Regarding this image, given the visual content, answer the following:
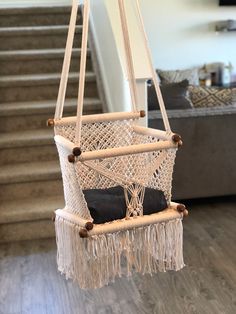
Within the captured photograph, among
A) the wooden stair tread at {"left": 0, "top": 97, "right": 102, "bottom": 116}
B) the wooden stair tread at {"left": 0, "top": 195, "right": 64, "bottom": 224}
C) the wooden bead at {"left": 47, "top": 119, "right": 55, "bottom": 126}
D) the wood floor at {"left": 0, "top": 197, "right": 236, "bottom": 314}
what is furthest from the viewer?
the wooden stair tread at {"left": 0, "top": 97, "right": 102, "bottom": 116}

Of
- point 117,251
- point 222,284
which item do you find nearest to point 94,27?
point 222,284

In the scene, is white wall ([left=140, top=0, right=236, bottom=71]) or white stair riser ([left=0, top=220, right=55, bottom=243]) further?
white wall ([left=140, top=0, right=236, bottom=71])

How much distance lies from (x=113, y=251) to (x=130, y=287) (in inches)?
38.8

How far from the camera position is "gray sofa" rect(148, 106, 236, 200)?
3.57 metres

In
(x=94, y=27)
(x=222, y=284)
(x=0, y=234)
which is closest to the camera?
(x=222, y=284)

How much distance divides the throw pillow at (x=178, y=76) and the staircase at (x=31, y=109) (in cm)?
169

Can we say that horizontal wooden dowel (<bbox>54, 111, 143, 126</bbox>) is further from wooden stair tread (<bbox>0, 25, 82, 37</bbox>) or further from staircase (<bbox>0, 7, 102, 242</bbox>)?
wooden stair tread (<bbox>0, 25, 82, 37</bbox>)

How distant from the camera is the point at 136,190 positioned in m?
1.77

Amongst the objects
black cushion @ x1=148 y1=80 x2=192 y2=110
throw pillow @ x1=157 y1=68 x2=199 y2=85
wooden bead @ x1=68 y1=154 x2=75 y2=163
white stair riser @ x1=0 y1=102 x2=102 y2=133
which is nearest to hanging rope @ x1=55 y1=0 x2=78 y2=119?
wooden bead @ x1=68 y1=154 x2=75 y2=163

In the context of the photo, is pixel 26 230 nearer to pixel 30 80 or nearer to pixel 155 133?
pixel 30 80

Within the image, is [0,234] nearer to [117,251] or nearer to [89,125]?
[89,125]

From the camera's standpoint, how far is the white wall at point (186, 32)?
20.2 feet

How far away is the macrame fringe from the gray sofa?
5.88ft

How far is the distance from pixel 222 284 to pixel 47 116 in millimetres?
1943
